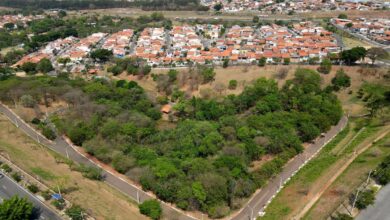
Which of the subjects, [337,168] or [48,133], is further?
[48,133]

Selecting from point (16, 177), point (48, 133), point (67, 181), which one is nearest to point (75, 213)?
point (67, 181)

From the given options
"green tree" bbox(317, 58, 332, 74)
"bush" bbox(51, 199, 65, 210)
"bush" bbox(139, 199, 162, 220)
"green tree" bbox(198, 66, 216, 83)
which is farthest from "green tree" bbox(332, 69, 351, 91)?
"bush" bbox(51, 199, 65, 210)

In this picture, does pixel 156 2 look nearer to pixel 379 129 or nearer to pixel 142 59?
pixel 142 59

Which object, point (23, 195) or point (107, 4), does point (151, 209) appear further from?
point (107, 4)

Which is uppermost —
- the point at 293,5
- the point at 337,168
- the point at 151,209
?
the point at 293,5

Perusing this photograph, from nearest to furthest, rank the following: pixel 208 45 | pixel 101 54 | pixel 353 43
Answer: pixel 101 54
pixel 353 43
pixel 208 45

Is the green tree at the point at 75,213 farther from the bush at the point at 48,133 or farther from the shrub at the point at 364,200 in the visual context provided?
the shrub at the point at 364,200

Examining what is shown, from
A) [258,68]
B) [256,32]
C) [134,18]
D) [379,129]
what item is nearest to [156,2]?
[134,18]
